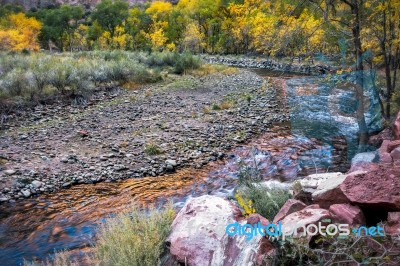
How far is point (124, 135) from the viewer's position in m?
10.1

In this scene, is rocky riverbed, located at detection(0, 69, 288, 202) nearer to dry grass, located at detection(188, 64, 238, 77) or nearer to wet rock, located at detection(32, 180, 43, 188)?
wet rock, located at detection(32, 180, 43, 188)

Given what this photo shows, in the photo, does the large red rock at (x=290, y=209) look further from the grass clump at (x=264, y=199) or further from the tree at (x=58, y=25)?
the tree at (x=58, y=25)

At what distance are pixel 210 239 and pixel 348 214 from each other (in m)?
1.38

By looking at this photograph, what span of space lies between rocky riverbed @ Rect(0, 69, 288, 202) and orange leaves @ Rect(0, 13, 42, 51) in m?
26.5

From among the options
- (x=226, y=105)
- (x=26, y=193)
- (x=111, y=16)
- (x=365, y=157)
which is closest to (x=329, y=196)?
(x=365, y=157)

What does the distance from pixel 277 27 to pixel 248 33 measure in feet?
107

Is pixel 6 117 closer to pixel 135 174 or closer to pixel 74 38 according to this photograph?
pixel 135 174

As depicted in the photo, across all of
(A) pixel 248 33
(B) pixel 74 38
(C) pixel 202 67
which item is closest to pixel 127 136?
(C) pixel 202 67

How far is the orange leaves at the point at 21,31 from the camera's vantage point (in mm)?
36353

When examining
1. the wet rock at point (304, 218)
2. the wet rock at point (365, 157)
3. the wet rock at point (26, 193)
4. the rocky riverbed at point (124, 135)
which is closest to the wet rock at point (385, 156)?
the wet rock at point (365, 157)

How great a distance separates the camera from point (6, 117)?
1162 cm

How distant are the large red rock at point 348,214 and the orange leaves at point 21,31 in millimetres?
38744

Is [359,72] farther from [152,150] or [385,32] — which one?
[152,150]

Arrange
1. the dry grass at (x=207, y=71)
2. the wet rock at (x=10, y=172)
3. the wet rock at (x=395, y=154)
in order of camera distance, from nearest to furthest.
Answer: the wet rock at (x=395, y=154) < the wet rock at (x=10, y=172) < the dry grass at (x=207, y=71)
